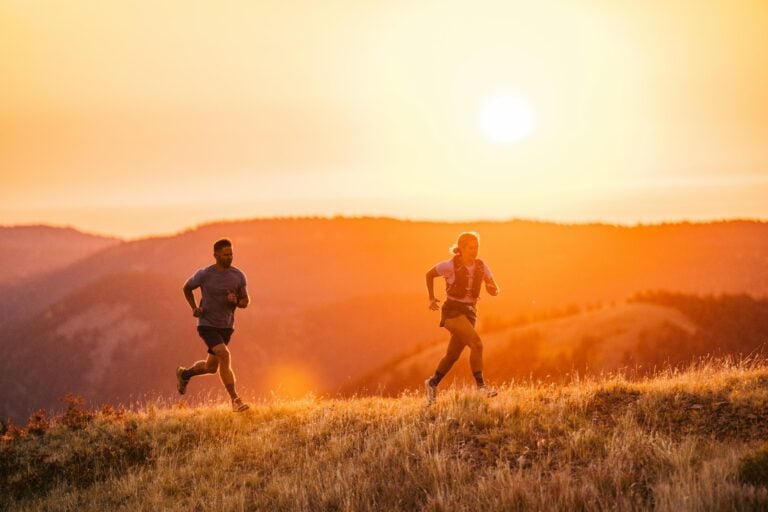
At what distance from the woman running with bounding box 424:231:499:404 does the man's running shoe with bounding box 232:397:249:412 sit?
9.14 feet

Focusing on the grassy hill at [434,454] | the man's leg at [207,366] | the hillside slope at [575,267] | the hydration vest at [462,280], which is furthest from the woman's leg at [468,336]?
the hillside slope at [575,267]

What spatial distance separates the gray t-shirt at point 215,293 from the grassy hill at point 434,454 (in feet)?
4.60

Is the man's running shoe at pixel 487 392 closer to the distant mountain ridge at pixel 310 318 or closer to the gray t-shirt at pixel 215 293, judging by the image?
the gray t-shirt at pixel 215 293

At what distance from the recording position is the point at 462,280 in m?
8.59

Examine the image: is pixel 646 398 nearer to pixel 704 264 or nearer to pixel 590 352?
pixel 590 352

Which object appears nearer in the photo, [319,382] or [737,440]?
[737,440]

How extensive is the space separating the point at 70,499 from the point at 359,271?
189641 mm

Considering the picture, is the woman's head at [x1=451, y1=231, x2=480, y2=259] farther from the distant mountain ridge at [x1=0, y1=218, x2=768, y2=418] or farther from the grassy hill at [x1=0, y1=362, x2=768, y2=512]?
the distant mountain ridge at [x1=0, y1=218, x2=768, y2=418]

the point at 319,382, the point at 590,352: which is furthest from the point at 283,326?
the point at 590,352

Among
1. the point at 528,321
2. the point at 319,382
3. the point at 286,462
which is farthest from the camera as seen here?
the point at 319,382

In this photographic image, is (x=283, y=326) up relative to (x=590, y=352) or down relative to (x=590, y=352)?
down

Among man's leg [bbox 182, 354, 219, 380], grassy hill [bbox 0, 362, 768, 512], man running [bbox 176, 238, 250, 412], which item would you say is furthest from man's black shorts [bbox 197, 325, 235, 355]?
grassy hill [bbox 0, 362, 768, 512]

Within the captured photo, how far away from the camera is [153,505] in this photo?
616cm

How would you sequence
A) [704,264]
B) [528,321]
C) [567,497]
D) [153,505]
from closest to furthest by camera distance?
[567,497] → [153,505] → [528,321] → [704,264]
